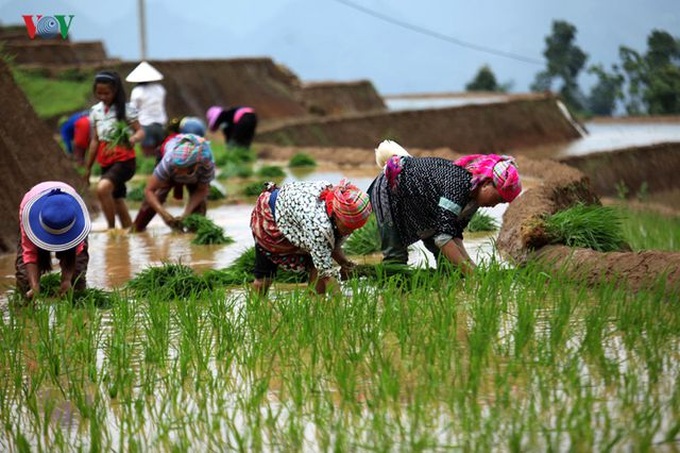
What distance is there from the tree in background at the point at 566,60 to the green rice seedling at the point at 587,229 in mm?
33064

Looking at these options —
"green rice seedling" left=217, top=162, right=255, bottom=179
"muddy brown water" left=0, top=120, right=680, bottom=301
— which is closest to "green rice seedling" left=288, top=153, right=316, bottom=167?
"green rice seedling" left=217, top=162, right=255, bottom=179

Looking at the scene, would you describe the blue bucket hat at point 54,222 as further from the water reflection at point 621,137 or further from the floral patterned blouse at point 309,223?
the water reflection at point 621,137

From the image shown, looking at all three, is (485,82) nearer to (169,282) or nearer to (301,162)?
(301,162)

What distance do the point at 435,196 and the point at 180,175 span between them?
3351mm

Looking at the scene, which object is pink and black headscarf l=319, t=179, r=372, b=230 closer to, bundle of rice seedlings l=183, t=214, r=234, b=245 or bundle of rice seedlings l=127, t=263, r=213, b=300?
bundle of rice seedlings l=127, t=263, r=213, b=300

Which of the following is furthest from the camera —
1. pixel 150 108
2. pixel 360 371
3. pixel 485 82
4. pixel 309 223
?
pixel 485 82

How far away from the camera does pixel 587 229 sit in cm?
813

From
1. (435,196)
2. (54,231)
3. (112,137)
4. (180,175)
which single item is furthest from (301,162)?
(54,231)

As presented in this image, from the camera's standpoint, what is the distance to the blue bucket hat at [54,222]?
7.34 metres

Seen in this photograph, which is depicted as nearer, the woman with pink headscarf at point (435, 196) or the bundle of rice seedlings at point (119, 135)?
the woman with pink headscarf at point (435, 196)

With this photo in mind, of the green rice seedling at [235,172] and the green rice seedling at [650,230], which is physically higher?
the green rice seedling at [235,172]

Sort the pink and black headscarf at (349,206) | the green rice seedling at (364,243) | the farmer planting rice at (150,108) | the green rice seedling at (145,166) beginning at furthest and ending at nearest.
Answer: the green rice seedling at (145,166) < the farmer planting rice at (150,108) < the green rice seedling at (364,243) < the pink and black headscarf at (349,206)

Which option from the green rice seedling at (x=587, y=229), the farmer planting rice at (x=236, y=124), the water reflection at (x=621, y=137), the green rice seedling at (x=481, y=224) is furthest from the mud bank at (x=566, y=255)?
the water reflection at (x=621, y=137)

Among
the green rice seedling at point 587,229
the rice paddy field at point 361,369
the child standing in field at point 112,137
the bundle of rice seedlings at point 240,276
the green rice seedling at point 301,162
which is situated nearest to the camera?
the rice paddy field at point 361,369
